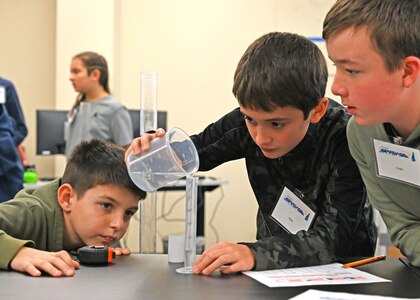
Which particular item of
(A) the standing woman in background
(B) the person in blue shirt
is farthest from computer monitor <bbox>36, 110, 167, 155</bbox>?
(B) the person in blue shirt

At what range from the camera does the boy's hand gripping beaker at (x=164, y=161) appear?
4.10ft

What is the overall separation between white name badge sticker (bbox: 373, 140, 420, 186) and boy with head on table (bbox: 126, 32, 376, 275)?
71 millimetres

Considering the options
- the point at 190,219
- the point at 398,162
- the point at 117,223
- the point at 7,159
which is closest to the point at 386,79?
the point at 398,162

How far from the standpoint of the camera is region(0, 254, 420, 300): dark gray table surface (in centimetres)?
89

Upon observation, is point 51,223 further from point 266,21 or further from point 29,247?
point 266,21

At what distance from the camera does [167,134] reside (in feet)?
4.02

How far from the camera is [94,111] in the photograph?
12.3ft

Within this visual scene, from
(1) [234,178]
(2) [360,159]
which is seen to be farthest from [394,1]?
(1) [234,178]

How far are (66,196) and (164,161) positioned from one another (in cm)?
30

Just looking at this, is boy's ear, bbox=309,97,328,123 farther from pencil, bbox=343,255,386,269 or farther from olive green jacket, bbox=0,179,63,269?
olive green jacket, bbox=0,179,63,269

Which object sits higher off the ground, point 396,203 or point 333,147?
point 333,147

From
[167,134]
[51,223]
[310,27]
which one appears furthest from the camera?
[310,27]

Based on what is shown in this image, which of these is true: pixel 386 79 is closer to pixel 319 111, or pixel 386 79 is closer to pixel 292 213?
pixel 319 111

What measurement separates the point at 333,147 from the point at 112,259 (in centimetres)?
52
